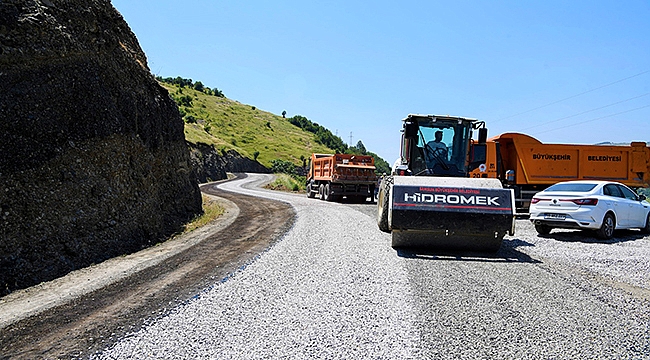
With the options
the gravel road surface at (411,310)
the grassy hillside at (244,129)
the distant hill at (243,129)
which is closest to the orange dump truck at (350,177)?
the gravel road surface at (411,310)

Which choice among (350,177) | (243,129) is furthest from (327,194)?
(243,129)

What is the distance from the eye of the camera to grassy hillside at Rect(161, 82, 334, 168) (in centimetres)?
9512

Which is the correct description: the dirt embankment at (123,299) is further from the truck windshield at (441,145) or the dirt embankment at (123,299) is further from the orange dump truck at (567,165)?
the orange dump truck at (567,165)

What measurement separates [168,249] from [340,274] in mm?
4992

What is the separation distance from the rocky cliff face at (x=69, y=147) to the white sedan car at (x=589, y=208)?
10311mm

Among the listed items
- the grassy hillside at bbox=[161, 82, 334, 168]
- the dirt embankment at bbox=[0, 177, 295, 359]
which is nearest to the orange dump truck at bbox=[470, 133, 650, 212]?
the dirt embankment at bbox=[0, 177, 295, 359]

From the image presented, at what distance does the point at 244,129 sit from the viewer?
114m

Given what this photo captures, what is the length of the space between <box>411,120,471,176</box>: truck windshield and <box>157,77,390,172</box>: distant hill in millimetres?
64259

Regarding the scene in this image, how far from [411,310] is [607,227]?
29.6ft

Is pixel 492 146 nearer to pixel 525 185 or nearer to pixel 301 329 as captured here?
pixel 525 185

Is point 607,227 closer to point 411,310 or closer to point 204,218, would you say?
point 411,310

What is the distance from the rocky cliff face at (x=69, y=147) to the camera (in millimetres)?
7945

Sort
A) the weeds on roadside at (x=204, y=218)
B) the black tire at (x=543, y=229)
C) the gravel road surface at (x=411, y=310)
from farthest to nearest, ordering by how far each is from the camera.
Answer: the weeds on roadside at (x=204, y=218), the black tire at (x=543, y=229), the gravel road surface at (x=411, y=310)

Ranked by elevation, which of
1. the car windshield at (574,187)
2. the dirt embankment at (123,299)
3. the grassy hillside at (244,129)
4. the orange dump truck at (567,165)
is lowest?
the dirt embankment at (123,299)
